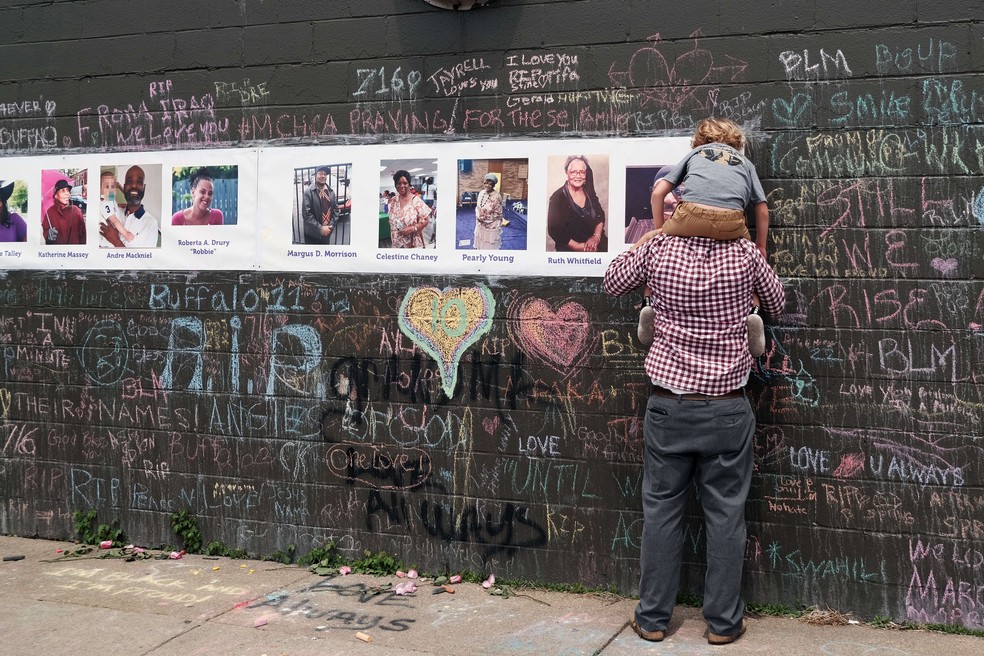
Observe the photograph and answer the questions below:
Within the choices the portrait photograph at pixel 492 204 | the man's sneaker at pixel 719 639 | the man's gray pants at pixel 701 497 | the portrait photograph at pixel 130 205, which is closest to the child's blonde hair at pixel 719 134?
the portrait photograph at pixel 492 204

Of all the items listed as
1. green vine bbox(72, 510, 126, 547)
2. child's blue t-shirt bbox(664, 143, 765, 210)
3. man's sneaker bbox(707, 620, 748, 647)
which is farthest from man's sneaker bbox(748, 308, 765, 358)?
green vine bbox(72, 510, 126, 547)

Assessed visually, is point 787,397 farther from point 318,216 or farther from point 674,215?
point 318,216

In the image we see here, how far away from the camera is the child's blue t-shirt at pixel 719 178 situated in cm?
443

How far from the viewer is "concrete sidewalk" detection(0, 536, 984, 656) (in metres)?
4.44

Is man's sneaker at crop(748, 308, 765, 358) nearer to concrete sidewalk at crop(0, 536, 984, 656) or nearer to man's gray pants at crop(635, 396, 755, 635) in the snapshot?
man's gray pants at crop(635, 396, 755, 635)

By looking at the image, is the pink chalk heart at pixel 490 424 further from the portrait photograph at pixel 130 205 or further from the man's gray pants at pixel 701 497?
the portrait photograph at pixel 130 205

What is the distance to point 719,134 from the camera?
15.2 ft

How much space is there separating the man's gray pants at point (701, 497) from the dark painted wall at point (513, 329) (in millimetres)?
452

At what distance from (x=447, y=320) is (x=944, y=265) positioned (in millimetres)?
2474

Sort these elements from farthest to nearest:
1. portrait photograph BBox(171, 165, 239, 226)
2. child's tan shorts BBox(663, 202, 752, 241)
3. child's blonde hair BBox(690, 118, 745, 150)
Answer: portrait photograph BBox(171, 165, 239, 226), child's blonde hair BBox(690, 118, 745, 150), child's tan shorts BBox(663, 202, 752, 241)

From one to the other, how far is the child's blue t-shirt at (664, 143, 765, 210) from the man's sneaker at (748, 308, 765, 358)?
50 centimetres

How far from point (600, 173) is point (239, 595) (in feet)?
9.44

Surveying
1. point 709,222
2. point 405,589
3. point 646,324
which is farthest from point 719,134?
point 405,589

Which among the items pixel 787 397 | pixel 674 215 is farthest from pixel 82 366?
pixel 787 397
